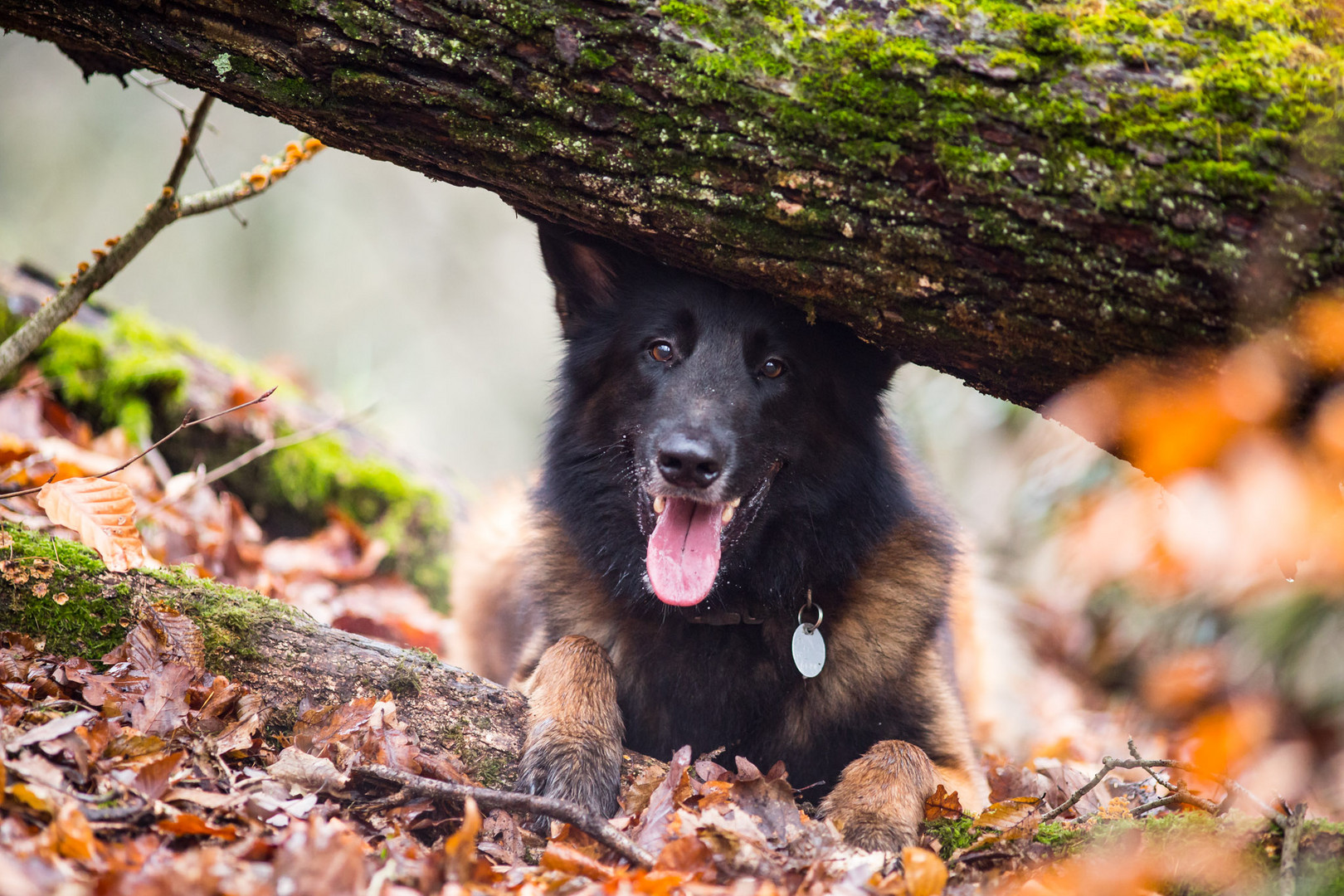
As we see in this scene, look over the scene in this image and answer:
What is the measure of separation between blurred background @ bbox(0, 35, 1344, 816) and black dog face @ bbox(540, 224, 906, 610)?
16.8 inches

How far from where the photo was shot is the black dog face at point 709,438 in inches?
122

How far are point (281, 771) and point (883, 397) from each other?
2.38 metres

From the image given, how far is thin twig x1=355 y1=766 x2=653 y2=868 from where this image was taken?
2.32 metres

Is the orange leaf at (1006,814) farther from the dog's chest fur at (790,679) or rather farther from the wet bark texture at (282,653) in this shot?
the wet bark texture at (282,653)

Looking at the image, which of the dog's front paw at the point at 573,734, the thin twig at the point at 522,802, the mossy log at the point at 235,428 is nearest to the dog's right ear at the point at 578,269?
the dog's front paw at the point at 573,734

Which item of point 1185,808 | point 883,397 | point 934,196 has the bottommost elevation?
point 1185,808

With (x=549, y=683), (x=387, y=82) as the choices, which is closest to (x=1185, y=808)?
(x=549, y=683)

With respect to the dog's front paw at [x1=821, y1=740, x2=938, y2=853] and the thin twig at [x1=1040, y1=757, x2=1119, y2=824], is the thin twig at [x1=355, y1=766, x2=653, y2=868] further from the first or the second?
the thin twig at [x1=1040, y1=757, x2=1119, y2=824]

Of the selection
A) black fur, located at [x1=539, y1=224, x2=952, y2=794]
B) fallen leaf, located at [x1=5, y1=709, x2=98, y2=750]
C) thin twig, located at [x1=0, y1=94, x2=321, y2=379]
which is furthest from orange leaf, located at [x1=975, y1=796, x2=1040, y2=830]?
thin twig, located at [x1=0, y1=94, x2=321, y2=379]

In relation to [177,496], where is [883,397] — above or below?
above

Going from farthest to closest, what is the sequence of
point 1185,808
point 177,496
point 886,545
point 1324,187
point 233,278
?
Result: point 233,278
point 177,496
point 886,545
point 1185,808
point 1324,187

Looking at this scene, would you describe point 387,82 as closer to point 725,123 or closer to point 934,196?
point 725,123

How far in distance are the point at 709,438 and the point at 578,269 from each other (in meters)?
0.92

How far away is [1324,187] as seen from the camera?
6.96 ft
